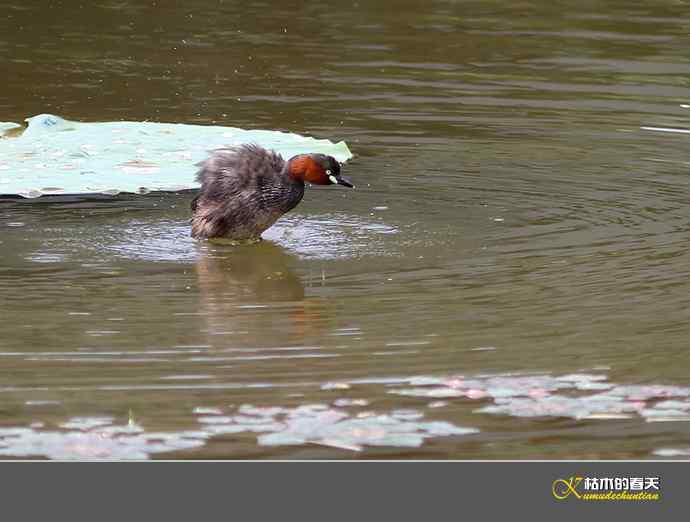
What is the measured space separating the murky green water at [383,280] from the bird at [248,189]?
15 centimetres

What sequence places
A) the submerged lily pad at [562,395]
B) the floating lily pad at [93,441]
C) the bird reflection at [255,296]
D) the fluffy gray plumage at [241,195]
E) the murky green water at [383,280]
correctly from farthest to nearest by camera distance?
the fluffy gray plumage at [241,195] → the bird reflection at [255,296] → the submerged lily pad at [562,395] → the murky green water at [383,280] → the floating lily pad at [93,441]

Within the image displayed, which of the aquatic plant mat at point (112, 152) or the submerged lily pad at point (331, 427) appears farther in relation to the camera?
the aquatic plant mat at point (112, 152)

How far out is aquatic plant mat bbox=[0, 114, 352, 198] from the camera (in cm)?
1071

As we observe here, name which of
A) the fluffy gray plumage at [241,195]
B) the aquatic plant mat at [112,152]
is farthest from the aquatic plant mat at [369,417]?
the aquatic plant mat at [112,152]

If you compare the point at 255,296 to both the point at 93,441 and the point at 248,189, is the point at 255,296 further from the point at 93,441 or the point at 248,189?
the point at 93,441

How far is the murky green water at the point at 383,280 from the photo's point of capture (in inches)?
244

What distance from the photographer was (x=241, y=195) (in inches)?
382

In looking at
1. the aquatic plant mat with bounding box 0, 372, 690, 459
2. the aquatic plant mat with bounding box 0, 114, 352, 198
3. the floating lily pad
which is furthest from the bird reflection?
the aquatic plant mat with bounding box 0, 114, 352, 198

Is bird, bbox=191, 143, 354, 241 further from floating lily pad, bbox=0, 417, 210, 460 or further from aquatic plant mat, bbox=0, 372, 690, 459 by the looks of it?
floating lily pad, bbox=0, 417, 210, 460

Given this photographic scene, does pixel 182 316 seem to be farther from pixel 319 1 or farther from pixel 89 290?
pixel 319 1

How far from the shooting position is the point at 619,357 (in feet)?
23.2

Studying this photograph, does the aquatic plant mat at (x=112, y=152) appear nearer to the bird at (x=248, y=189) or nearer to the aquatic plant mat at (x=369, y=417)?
the bird at (x=248, y=189)

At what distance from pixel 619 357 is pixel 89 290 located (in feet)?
9.05

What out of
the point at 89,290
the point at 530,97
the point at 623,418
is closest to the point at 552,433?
the point at 623,418
